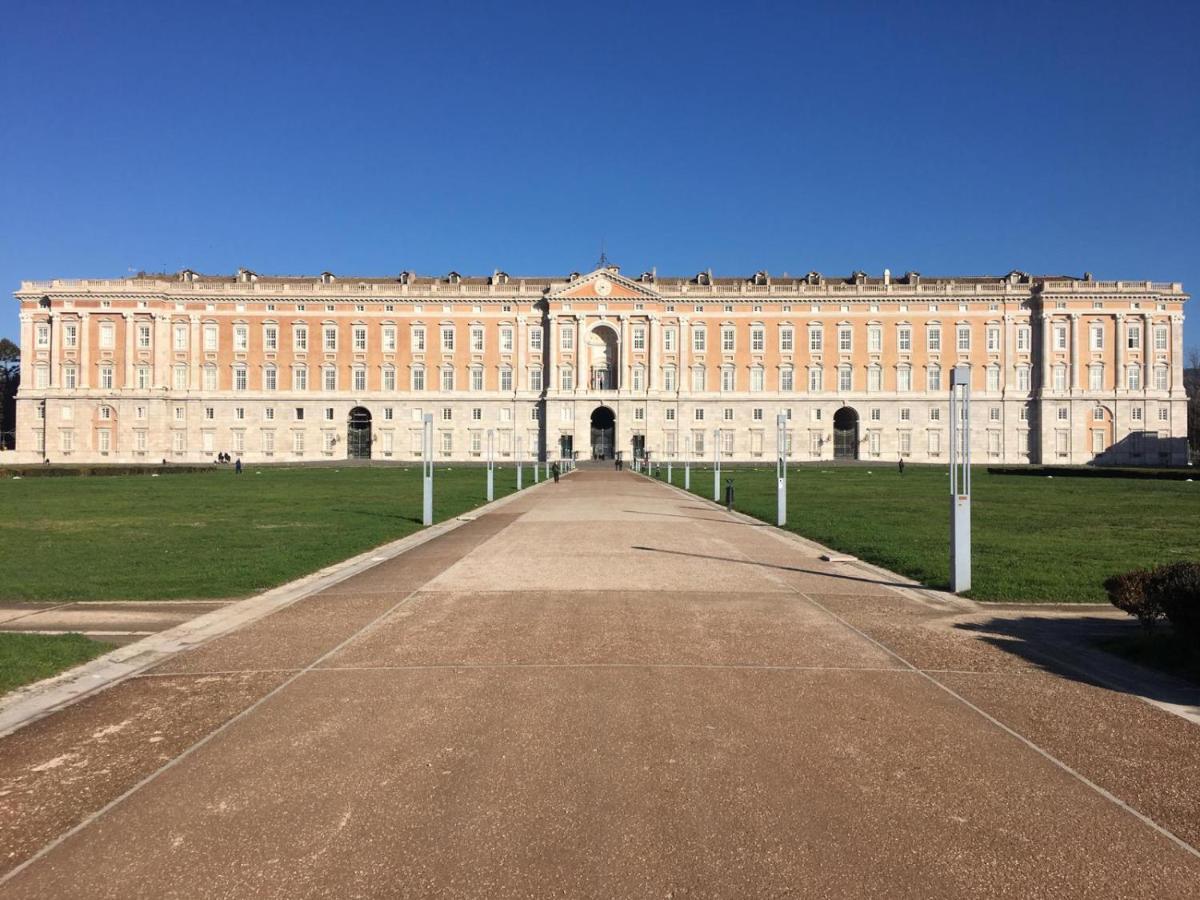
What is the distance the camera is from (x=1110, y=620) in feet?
28.6

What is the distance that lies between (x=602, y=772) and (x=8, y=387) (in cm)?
13360

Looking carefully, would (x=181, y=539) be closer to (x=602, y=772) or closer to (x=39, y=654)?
(x=39, y=654)

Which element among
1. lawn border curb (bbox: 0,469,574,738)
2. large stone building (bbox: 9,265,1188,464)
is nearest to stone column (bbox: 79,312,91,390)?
large stone building (bbox: 9,265,1188,464)

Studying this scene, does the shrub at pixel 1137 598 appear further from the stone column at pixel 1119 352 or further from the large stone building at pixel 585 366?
the stone column at pixel 1119 352

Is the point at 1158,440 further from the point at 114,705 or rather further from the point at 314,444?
the point at 114,705

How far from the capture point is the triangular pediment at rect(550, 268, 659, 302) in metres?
78.9

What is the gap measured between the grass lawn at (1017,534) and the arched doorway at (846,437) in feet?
158

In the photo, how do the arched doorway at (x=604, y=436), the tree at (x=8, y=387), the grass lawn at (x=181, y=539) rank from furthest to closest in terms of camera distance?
the tree at (x=8, y=387)
the arched doorway at (x=604, y=436)
the grass lawn at (x=181, y=539)

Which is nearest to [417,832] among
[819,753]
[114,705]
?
[819,753]

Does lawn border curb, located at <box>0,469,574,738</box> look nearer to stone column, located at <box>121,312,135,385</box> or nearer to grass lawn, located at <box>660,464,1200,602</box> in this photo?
grass lawn, located at <box>660,464,1200,602</box>

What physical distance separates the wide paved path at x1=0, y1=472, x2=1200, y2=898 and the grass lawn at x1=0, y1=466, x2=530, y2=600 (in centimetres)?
390

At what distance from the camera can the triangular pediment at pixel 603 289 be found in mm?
78938

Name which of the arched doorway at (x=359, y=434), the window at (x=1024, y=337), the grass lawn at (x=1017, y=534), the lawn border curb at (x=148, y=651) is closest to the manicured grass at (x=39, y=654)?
the lawn border curb at (x=148, y=651)

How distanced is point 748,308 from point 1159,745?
7803 cm
